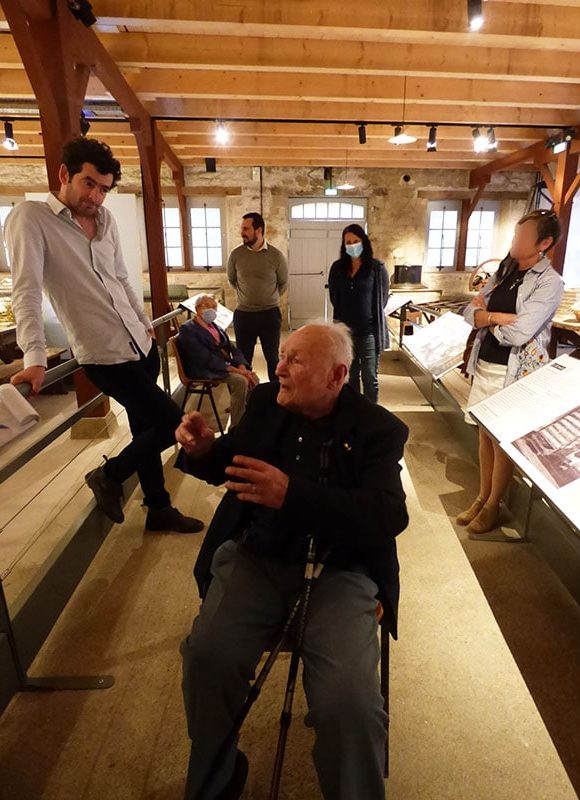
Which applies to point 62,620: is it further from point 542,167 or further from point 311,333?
point 542,167

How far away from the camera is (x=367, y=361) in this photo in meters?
3.97

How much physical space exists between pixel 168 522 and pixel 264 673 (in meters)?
1.46

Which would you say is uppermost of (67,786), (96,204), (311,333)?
(96,204)

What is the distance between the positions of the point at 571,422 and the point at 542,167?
7350 millimetres

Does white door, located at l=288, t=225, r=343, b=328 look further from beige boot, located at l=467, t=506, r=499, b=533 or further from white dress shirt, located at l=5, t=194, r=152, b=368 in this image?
white dress shirt, located at l=5, t=194, r=152, b=368

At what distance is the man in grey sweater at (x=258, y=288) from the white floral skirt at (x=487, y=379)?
192 cm

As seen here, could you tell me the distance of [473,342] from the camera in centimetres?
270

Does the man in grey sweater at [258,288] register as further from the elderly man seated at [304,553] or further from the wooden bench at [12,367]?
the elderly man seated at [304,553]

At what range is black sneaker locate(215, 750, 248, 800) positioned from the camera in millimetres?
1253

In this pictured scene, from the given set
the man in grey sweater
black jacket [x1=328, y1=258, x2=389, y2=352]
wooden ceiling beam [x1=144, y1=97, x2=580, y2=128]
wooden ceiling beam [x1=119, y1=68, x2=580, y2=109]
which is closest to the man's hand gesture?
black jacket [x1=328, y1=258, x2=389, y2=352]

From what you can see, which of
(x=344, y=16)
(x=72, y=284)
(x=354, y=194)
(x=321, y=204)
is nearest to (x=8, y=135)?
(x=344, y=16)

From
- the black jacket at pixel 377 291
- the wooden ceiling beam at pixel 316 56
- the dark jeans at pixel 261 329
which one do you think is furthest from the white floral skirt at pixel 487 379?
the wooden ceiling beam at pixel 316 56

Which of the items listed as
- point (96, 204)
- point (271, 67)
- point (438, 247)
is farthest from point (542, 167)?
point (96, 204)

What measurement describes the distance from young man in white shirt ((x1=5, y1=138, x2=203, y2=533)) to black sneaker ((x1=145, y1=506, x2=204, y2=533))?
0.22 meters
